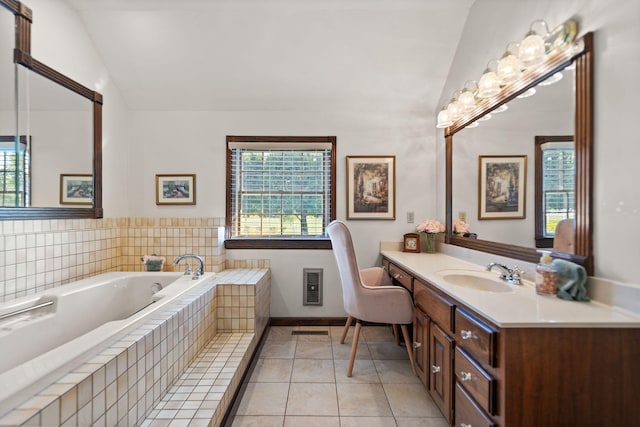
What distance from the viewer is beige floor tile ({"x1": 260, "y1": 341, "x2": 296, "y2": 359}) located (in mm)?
2342

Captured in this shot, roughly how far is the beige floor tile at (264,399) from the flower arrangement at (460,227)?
1763 mm

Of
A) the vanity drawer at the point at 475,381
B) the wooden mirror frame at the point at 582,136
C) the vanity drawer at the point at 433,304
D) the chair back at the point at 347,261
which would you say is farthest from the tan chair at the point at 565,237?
the chair back at the point at 347,261

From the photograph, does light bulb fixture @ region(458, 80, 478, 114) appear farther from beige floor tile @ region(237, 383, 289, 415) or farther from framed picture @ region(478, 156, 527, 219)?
beige floor tile @ region(237, 383, 289, 415)

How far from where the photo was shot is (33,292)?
1860 mm

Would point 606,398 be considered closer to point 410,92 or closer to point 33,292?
point 410,92

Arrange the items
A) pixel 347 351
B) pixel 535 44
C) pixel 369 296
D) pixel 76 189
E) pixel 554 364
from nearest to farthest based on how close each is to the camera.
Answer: pixel 554 364 → pixel 535 44 → pixel 369 296 → pixel 76 189 → pixel 347 351

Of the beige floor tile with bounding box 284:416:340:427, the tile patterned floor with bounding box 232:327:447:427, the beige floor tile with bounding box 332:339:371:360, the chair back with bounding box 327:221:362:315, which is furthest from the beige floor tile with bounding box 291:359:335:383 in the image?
the chair back with bounding box 327:221:362:315

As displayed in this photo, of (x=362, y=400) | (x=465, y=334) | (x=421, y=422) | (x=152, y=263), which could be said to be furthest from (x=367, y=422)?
(x=152, y=263)

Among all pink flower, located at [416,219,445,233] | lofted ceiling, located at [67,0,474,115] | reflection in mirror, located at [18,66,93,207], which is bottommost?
pink flower, located at [416,219,445,233]

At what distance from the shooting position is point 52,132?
2057mm

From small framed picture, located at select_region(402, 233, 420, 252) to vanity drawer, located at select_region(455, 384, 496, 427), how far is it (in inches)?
59.5

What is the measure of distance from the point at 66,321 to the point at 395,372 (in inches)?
86.4

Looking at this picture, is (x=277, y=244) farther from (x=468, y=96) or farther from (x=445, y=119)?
(x=468, y=96)

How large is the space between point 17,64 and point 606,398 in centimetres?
335
